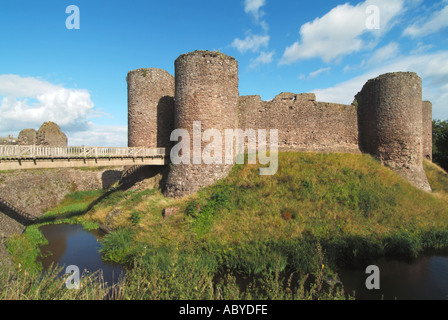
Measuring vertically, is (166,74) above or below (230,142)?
above

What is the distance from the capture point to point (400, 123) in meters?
15.7

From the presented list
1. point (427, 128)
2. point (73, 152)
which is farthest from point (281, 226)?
point (427, 128)

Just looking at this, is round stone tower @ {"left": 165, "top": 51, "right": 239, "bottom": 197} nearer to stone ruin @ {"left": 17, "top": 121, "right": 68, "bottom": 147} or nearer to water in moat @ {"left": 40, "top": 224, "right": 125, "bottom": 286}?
water in moat @ {"left": 40, "top": 224, "right": 125, "bottom": 286}

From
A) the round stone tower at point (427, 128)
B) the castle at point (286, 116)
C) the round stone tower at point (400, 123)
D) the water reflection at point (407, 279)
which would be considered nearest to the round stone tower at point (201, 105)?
the castle at point (286, 116)

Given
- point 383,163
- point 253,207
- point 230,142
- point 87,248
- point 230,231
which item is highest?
point 230,142

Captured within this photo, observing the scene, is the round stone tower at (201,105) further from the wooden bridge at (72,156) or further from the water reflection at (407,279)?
the water reflection at (407,279)

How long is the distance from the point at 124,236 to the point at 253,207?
6221 millimetres

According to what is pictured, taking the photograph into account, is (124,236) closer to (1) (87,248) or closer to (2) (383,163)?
(1) (87,248)

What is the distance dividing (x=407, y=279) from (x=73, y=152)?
15.8m

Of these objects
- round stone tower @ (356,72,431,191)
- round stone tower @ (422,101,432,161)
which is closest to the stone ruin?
round stone tower @ (356,72,431,191)

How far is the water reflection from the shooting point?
707 cm

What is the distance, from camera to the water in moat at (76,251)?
29.2 ft

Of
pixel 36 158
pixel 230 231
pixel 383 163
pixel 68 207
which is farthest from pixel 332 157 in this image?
pixel 68 207
